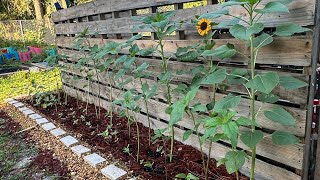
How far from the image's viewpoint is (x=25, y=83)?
6.54 meters

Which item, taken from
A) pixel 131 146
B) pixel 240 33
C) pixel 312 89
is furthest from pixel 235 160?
pixel 131 146

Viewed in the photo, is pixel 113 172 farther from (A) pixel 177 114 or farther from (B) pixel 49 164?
(A) pixel 177 114

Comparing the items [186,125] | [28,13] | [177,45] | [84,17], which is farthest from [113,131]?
[28,13]

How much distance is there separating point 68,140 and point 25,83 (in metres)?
4.40

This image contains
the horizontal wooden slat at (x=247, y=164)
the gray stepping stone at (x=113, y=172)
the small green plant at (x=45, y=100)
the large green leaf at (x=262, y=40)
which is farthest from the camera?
the small green plant at (x=45, y=100)

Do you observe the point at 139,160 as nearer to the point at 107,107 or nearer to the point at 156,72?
the point at 156,72

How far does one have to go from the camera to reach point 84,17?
12.1 feet

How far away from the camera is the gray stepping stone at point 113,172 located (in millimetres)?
2076

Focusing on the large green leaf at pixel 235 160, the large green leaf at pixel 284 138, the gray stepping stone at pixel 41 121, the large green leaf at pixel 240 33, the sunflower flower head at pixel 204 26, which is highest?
the sunflower flower head at pixel 204 26

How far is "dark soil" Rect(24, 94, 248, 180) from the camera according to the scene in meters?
2.12

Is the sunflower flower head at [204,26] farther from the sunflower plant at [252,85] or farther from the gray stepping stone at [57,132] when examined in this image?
the gray stepping stone at [57,132]

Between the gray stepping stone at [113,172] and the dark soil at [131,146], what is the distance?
0.10 meters

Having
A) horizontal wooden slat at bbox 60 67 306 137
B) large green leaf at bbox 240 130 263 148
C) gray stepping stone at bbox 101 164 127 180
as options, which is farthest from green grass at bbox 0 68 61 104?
large green leaf at bbox 240 130 263 148

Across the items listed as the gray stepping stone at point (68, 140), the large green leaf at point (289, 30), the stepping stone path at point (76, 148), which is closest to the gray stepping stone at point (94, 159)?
the stepping stone path at point (76, 148)
